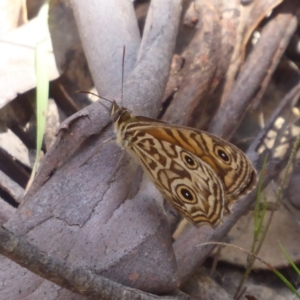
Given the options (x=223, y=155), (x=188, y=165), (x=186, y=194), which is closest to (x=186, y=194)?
(x=186, y=194)

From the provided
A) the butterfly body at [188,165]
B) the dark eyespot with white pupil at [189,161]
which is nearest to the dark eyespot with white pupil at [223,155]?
the butterfly body at [188,165]

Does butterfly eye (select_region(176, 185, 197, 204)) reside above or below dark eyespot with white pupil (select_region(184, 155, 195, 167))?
below

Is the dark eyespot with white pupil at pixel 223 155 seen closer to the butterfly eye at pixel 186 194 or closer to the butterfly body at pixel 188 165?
the butterfly body at pixel 188 165

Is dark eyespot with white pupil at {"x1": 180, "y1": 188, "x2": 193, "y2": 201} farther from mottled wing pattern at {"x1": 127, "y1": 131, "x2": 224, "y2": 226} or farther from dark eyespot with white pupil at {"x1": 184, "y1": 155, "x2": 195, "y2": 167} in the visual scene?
dark eyespot with white pupil at {"x1": 184, "y1": 155, "x2": 195, "y2": 167}

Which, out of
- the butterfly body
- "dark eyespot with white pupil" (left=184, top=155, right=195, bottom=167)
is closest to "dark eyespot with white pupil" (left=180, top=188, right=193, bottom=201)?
the butterfly body

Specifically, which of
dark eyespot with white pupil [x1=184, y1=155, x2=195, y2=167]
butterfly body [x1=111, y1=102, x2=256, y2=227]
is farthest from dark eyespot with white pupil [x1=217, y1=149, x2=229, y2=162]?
dark eyespot with white pupil [x1=184, y1=155, x2=195, y2=167]

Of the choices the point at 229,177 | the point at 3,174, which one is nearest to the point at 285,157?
the point at 229,177

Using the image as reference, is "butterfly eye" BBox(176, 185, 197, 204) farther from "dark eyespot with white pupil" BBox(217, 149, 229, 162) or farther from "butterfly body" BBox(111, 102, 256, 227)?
"dark eyespot with white pupil" BBox(217, 149, 229, 162)

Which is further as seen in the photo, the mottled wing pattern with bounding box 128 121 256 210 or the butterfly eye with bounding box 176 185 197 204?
the butterfly eye with bounding box 176 185 197 204
